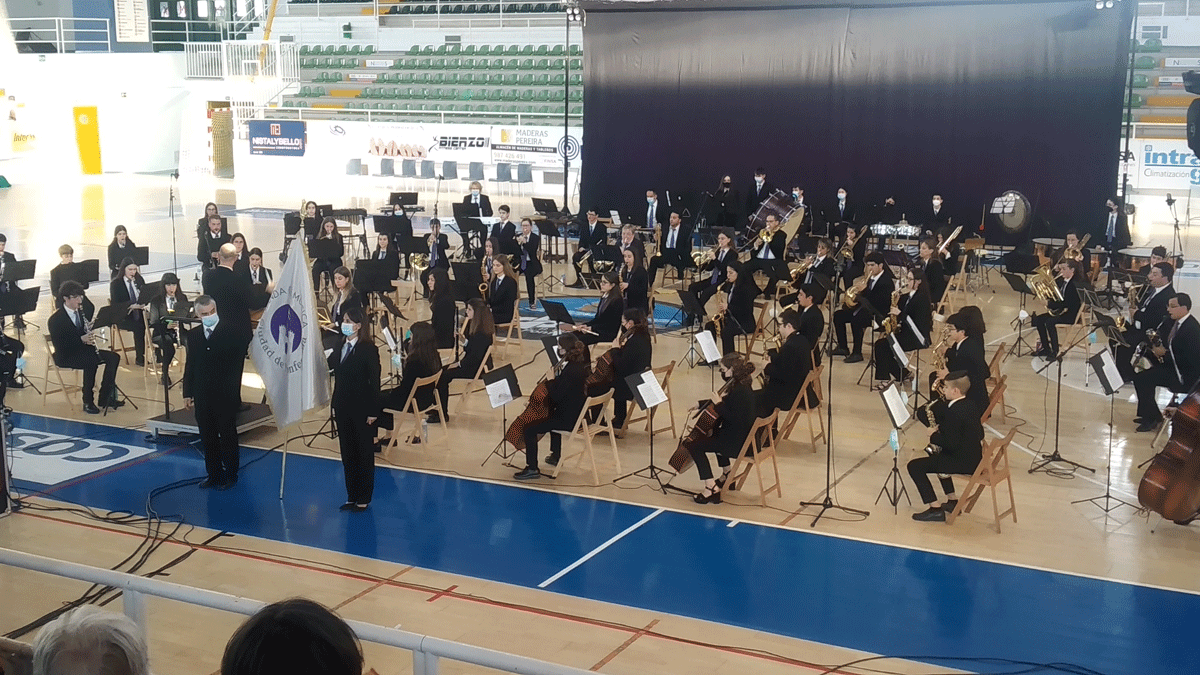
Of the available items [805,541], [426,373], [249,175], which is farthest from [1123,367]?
[249,175]

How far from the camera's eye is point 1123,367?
12.6m

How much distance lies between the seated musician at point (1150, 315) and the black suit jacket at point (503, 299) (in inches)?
285

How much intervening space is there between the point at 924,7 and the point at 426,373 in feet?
56.4

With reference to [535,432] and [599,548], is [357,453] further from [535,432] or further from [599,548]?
[599,548]

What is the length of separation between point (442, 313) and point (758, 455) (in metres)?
5.22

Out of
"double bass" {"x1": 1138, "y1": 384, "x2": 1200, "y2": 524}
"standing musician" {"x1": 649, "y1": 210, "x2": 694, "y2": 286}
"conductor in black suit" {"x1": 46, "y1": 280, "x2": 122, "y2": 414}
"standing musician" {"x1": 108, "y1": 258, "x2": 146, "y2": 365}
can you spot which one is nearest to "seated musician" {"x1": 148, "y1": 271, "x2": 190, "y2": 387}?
"standing musician" {"x1": 108, "y1": 258, "x2": 146, "y2": 365}

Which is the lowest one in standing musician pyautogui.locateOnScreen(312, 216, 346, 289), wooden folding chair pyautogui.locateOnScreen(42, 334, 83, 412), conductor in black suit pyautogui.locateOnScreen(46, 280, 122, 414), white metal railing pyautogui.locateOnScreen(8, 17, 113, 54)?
wooden folding chair pyautogui.locateOnScreen(42, 334, 83, 412)

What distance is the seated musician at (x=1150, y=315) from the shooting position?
12.8 metres

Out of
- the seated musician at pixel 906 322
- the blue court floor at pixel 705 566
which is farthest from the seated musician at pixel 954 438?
the seated musician at pixel 906 322

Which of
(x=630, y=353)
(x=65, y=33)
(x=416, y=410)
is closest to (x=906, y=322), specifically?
(x=630, y=353)

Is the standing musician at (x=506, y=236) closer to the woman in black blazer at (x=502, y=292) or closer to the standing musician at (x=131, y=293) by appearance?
the woman in black blazer at (x=502, y=292)

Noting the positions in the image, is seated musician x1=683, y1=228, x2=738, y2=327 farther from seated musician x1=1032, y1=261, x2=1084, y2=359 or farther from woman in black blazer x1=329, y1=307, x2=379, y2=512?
woman in black blazer x1=329, y1=307, x2=379, y2=512

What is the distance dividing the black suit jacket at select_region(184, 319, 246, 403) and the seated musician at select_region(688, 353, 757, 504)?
13.5 feet

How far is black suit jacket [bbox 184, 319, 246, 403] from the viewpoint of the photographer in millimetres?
10289
